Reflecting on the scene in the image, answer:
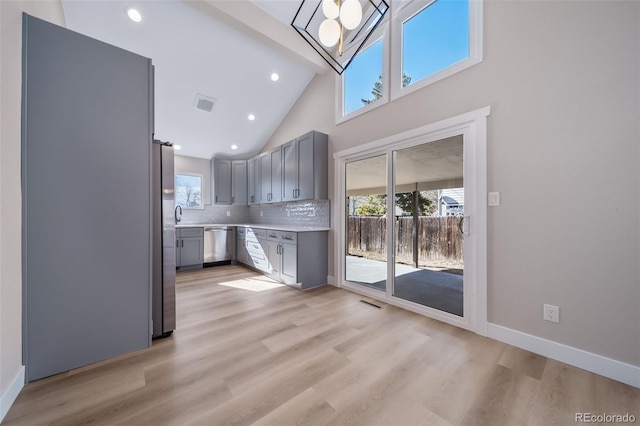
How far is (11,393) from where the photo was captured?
1.39 metres

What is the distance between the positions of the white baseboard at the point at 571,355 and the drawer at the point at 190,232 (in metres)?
4.93

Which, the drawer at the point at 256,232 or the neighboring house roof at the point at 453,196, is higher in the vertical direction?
the neighboring house roof at the point at 453,196

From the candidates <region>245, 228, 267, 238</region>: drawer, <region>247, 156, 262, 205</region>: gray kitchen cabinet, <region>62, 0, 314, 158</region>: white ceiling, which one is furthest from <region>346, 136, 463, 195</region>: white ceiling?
<region>247, 156, 262, 205</region>: gray kitchen cabinet

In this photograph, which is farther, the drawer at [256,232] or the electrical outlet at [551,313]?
the drawer at [256,232]

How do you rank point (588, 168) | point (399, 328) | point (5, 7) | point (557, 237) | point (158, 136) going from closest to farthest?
Result: point (5, 7) → point (588, 168) → point (557, 237) → point (399, 328) → point (158, 136)

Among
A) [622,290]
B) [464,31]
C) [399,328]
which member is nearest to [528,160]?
[622,290]

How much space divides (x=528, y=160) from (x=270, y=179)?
4.00m

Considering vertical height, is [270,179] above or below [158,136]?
below

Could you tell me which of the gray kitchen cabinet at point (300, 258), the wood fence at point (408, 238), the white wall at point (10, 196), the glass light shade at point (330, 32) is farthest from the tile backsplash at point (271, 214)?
the white wall at point (10, 196)

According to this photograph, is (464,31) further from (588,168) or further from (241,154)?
(241,154)

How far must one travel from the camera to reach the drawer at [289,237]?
362cm

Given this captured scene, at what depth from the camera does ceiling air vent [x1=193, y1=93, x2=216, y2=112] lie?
4.25m

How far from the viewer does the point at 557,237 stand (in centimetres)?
190

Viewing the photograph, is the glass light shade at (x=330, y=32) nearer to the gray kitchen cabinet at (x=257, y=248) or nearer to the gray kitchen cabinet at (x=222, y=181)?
the gray kitchen cabinet at (x=257, y=248)
